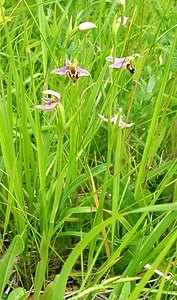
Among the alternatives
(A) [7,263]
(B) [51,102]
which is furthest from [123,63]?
(A) [7,263]

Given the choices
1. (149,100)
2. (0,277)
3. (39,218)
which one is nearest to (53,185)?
(39,218)

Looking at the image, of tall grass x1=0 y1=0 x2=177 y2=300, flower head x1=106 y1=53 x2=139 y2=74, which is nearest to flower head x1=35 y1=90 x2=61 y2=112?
tall grass x1=0 y1=0 x2=177 y2=300

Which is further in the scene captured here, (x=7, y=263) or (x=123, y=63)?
(x=123, y=63)

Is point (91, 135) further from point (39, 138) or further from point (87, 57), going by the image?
point (87, 57)

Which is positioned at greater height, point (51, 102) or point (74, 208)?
point (51, 102)

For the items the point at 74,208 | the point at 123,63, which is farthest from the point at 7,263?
the point at 123,63

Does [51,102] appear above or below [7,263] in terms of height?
above

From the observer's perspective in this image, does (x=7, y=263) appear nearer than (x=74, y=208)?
Yes

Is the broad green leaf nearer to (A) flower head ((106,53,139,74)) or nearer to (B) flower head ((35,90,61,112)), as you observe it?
(B) flower head ((35,90,61,112))

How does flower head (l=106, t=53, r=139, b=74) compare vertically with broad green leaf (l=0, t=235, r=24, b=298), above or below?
above

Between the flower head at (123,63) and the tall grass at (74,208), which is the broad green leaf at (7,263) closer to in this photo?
the tall grass at (74,208)

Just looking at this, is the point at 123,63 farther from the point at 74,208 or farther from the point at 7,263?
the point at 7,263
